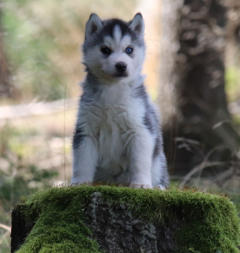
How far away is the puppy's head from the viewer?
15.2 ft

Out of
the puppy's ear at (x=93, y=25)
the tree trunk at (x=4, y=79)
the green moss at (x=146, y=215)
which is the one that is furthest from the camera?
the tree trunk at (x=4, y=79)

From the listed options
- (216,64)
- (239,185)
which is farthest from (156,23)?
(239,185)

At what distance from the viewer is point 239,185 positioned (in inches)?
301

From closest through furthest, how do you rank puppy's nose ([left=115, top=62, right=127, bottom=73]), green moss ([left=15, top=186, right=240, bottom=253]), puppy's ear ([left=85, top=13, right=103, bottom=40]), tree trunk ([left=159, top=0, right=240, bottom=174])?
green moss ([left=15, top=186, right=240, bottom=253])
puppy's nose ([left=115, top=62, right=127, bottom=73])
puppy's ear ([left=85, top=13, right=103, bottom=40])
tree trunk ([left=159, top=0, right=240, bottom=174])

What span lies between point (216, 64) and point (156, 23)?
718 cm

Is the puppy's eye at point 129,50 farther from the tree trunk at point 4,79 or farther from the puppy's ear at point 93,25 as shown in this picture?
the tree trunk at point 4,79

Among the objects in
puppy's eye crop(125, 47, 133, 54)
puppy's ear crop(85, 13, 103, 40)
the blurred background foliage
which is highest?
puppy's ear crop(85, 13, 103, 40)

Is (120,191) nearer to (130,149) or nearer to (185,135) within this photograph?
(130,149)

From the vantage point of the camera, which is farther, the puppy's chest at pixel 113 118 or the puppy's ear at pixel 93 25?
the puppy's ear at pixel 93 25

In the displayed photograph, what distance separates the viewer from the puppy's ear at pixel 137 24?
4.98 m

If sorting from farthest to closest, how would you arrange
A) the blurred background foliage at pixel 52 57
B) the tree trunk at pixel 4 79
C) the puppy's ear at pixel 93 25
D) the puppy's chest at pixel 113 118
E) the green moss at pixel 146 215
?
the blurred background foliage at pixel 52 57 < the tree trunk at pixel 4 79 < the puppy's ear at pixel 93 25 < the puppy's chest at pixel 113 118 < the green moss at pixel 146 215

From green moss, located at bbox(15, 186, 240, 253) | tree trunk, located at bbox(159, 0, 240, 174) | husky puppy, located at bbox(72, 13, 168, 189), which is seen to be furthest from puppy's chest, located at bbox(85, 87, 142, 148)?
tree trunk, located at bbox(159, 0, 240, 174)

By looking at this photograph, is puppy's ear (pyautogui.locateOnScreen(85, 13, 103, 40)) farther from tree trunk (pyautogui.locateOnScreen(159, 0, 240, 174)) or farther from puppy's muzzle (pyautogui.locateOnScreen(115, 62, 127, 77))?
tree trunk (pyautogui.locateOnScreen(159, 0, 240, 174))

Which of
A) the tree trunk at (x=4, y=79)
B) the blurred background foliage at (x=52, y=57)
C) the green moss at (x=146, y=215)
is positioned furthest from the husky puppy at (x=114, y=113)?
the blurred background foliage at (x=52, y=57)
